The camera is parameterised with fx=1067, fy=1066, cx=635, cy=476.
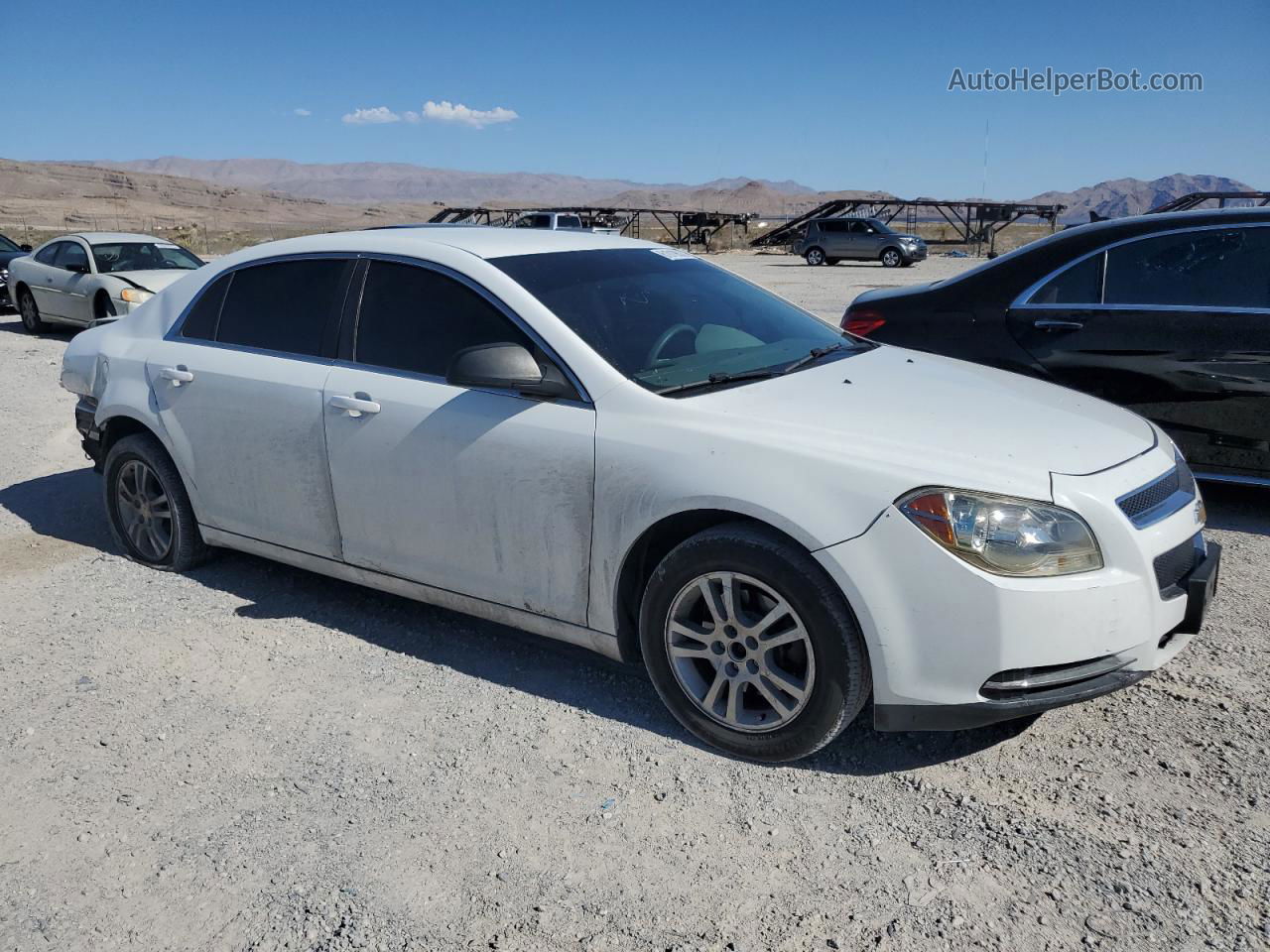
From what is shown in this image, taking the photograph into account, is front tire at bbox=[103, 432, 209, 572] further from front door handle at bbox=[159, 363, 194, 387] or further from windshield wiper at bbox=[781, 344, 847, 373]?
windshield wiper at bbox=[781, 344, 847, 373]

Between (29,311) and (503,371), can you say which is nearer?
(503,371)

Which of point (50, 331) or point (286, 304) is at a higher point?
point (286, 304)

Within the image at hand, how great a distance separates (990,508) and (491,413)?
1.74 meters

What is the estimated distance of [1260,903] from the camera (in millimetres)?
2633

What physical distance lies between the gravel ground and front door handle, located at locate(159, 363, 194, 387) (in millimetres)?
1114

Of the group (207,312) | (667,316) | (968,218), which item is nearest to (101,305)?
(207,312)

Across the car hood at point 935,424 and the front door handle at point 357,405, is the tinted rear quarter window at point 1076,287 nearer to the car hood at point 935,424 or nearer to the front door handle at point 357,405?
the car hood at point 935,424

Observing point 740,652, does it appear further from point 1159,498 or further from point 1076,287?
point 1076,287

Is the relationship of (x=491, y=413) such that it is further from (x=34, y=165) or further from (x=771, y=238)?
(x=34, y=165)

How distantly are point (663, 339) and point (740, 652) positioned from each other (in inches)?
48.2

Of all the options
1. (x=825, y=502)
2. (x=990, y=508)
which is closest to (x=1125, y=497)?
(x=990, y=508)

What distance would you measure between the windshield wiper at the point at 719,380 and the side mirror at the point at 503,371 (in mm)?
363

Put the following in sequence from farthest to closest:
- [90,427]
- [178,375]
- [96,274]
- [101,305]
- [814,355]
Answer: [96,274] < [101,305] < [90,427] < [178,375] < [814,355]

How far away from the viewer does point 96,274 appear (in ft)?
46.7
